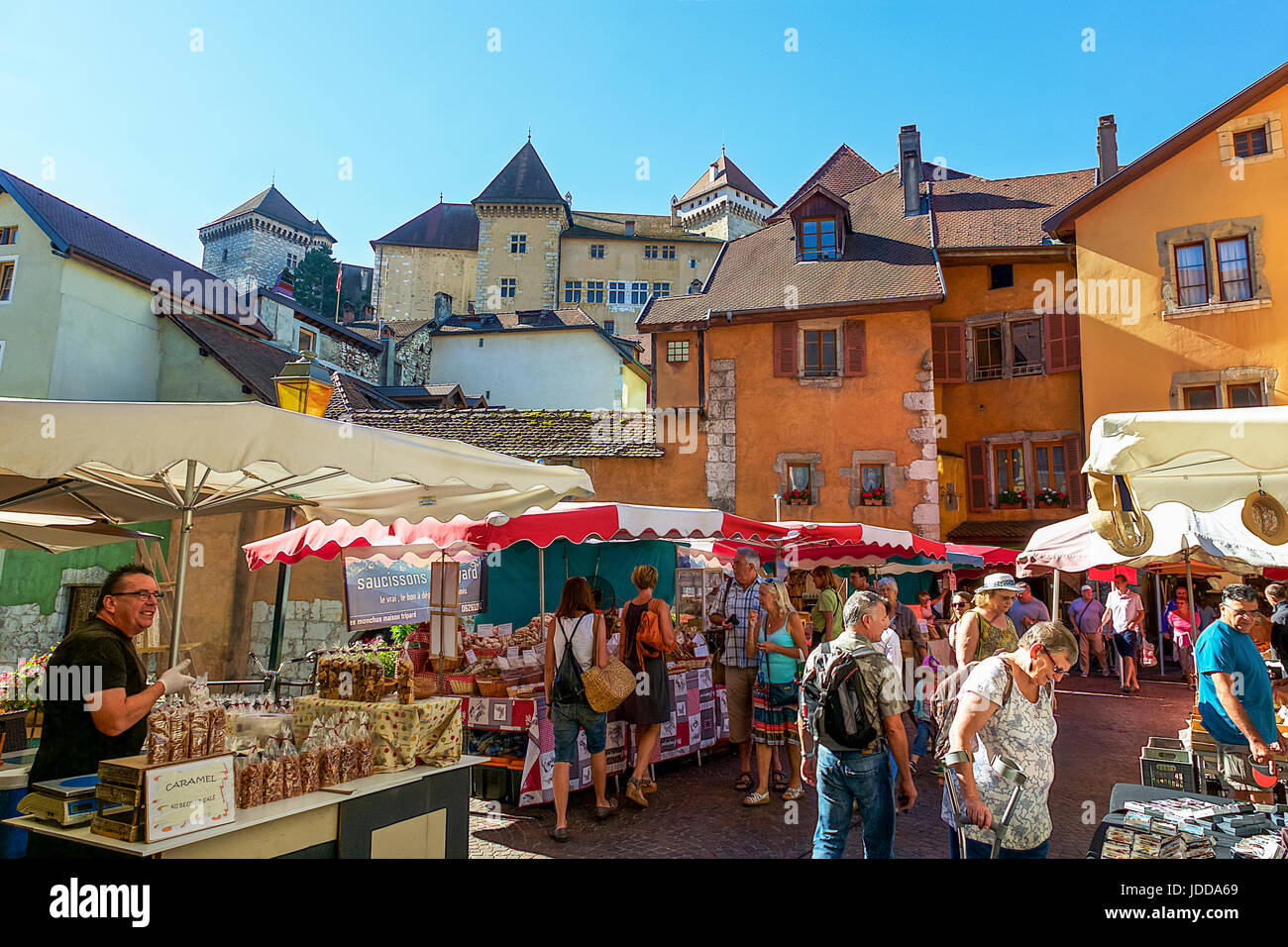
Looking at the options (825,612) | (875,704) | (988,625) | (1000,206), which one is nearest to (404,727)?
(875,704)

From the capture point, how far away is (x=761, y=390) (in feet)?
59.2

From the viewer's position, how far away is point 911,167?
68.5ft

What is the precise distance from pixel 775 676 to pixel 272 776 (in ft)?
13.1

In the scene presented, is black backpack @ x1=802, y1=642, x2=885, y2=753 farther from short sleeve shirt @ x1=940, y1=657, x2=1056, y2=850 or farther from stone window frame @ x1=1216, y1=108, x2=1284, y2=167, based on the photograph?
stone window frame @ x1=1216, y1=108, x2=1284, y2=167

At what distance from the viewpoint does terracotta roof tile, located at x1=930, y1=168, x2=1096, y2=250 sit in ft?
66.6

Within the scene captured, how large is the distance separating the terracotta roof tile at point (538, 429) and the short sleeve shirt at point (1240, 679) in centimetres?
1326

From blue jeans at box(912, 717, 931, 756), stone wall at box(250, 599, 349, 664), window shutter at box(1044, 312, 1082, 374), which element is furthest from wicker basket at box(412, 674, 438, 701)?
window shutter at box(1044, 312, 1082, 374)

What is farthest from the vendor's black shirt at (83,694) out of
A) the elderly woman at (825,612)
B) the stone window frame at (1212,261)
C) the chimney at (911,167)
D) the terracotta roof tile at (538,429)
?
the chimney at (911,167)

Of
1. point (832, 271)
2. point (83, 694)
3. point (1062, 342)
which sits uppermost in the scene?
point (832, 271)

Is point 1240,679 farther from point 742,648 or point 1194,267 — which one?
point 1194,267

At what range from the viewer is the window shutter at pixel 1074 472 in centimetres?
1784

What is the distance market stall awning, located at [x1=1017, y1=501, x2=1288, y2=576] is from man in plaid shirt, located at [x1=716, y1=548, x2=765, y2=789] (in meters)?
3.07
